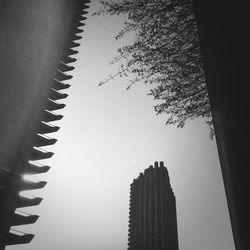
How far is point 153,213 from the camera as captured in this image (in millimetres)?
111875

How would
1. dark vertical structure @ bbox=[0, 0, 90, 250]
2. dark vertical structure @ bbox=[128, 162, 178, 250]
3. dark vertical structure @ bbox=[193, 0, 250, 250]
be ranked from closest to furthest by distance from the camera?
dark vertical structure @ bbox=[193, 0, 250, 250] < dark vertical structure @ bbox=[0, 0, 90, 250] < dark vertical structure @ bbox=[128, 162, 178, 250]

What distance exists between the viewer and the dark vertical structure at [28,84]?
40.2ft

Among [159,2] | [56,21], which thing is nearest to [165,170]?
[56,21]

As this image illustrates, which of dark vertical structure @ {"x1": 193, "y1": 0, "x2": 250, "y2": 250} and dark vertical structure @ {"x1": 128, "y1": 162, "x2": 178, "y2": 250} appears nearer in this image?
dark vertical structure @ {"x1": 193, "y1": 0, "x2": 250, "y2": 250}

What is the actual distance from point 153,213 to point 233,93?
11856 cm

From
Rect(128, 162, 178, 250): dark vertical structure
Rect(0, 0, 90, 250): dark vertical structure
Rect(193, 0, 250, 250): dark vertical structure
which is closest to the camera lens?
Rect(193, 0, 250, 250): dark vertical structure

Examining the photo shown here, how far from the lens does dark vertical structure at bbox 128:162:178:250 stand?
105875 mm

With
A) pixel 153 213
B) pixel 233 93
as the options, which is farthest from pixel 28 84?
pixel 153 213

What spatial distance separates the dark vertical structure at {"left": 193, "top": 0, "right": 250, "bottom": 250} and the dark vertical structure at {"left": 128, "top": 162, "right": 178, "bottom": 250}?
373 feet

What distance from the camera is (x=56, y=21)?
21.8m

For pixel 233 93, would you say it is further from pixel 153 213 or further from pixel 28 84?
pixel 153 213

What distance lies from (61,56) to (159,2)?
14614mm

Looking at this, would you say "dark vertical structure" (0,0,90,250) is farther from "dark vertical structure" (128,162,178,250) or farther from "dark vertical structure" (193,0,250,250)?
"dark vertical structure" (128,162,178,250)

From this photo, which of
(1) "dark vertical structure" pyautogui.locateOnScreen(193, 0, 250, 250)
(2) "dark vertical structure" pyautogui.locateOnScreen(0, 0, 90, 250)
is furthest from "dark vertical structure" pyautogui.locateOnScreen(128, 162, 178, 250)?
(1) "dark vertical structure" pyautogui.locateOnScreen(193, 0, 250, 250)
